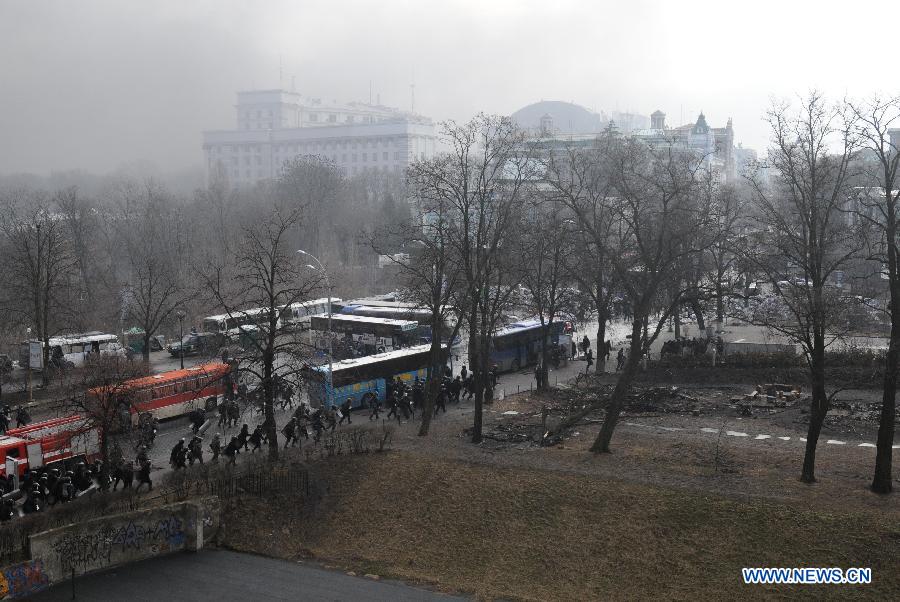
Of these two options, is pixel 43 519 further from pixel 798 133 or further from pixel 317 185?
pixel 317 185

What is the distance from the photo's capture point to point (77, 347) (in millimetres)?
41438

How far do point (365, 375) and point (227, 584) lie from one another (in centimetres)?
1585

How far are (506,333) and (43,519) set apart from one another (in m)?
24.4

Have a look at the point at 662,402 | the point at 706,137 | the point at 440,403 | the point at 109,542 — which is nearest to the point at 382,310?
the point at 440,403

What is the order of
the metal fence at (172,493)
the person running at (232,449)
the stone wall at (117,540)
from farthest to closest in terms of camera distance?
the person running at (232,449), the metal fence at (172,493), the stone wall at (117,540)

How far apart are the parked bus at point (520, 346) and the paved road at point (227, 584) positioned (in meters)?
21.5

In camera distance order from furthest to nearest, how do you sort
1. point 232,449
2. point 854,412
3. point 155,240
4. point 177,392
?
point 155,240 → point 177,392 → point 854,412 → point 232,449

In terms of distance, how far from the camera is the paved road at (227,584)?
15.0m

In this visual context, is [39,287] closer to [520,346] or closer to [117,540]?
[520,346]

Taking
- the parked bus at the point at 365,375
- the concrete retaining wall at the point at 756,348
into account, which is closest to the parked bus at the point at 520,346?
the parked bus at the point at 365,375

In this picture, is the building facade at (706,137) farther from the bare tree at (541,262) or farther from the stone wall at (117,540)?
the stone wall at (117,540)

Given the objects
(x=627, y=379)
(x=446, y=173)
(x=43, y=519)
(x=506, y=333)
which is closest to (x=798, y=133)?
(x=627, y=379)

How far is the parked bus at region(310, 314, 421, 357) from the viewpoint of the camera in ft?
141

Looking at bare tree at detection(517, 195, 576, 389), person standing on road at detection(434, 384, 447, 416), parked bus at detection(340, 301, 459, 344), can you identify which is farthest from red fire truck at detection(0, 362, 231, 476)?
parked bus at detection(340, 301, 459, 344)
